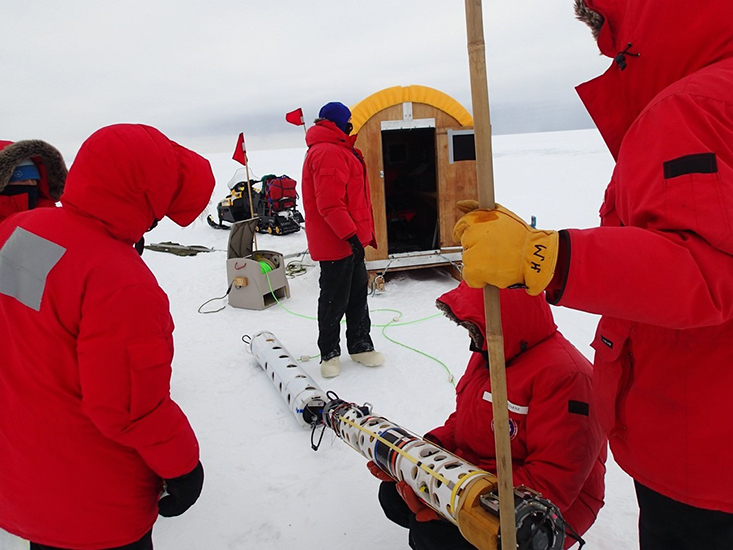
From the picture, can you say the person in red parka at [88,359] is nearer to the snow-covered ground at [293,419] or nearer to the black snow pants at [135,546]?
the black snow pants at [135,546]

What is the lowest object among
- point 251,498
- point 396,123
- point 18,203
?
point 251,498

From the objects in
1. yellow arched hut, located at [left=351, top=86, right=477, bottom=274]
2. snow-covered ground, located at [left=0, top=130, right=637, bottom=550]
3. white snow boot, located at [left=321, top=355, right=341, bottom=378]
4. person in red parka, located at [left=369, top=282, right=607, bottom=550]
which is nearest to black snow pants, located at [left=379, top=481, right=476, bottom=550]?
person in red parka, located at [left=369, top=282, right=607, bottom=550]

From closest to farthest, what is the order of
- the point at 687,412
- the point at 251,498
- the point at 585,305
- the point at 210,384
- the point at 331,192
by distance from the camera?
A: the point at 585,305, the point at 687,412, the point at 251,498, the point at 331,192, the point at 210,384

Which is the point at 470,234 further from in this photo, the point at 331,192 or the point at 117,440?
the point at 331,192

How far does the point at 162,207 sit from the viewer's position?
1.53 metres

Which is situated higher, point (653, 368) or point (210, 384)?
point (653, 368)

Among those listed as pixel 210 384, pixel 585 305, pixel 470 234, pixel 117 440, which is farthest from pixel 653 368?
pixel 210 384

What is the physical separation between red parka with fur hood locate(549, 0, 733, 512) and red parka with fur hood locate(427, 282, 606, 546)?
1.05 feet

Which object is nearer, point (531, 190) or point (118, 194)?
point (118, 194)

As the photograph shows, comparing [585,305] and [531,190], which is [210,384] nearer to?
[585,305]

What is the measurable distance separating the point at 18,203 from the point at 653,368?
2.47 metres

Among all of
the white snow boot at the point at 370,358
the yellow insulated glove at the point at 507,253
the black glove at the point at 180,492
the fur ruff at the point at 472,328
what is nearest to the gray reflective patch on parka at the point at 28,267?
the black glove at the point at 180,492

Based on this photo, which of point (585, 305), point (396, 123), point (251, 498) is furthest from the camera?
point (396, 123)

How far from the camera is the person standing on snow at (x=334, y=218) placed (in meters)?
3.82
